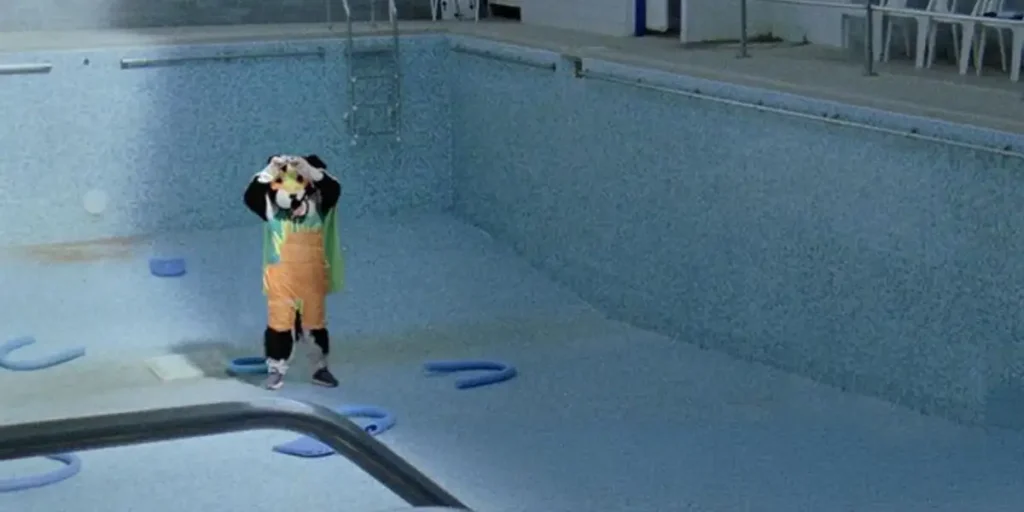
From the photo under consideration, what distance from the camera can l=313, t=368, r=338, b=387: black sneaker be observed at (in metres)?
5.34

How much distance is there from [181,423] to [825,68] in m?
4.70

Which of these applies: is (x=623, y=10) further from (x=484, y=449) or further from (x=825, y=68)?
(x=484, y=449)

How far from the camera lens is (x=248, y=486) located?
14.4 feet

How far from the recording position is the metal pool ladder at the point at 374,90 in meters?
8.01

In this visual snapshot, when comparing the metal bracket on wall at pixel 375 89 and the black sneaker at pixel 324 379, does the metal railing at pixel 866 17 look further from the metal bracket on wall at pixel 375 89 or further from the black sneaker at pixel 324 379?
the black sneaker at pixel 324 379

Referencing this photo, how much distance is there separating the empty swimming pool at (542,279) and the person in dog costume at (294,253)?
0.20 meters

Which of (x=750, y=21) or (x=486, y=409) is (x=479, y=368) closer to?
(x=486, y=409)

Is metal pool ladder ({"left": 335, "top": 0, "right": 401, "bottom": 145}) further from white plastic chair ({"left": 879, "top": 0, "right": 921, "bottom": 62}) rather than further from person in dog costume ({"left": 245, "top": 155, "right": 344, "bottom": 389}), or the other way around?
person in dog costume ({"left": 245, "top": 155, "right": 344, "bottom": 389})

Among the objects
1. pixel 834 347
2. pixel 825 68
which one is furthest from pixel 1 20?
pixel 834 347

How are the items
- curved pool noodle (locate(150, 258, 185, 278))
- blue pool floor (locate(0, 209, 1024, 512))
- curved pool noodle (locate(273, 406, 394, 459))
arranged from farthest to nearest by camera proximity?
curved pool noodle (locate(150, 258, 185, 278)) → curved pool noodle (locate(273, 406, 394, 459)) → blue pool floor (locate(0, 209, 1024, 512))

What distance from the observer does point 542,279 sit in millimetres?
6977

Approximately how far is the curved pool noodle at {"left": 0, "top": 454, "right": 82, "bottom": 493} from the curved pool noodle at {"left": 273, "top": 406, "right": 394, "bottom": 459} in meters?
0.59

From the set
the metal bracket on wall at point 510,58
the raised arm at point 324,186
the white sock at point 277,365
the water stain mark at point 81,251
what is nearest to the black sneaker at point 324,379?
the white sock at point 277,365

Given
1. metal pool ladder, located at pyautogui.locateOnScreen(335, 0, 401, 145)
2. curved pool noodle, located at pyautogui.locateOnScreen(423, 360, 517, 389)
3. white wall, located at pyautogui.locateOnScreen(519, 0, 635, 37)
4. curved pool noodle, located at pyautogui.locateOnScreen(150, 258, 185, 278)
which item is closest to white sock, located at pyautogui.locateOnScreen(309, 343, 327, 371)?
curved pool noodle, located at pyautogui.locateOnScreen(423, 360, 517, 389)
